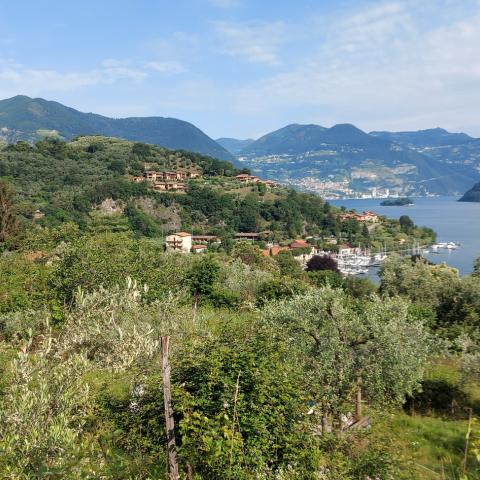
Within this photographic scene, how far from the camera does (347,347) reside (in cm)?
875

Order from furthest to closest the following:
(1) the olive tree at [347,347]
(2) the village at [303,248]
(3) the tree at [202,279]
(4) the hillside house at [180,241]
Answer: (2) the village at [303,248] < (4) the hillside house at [180,241] < (3) the tree at [202,279] < (1) the olive tree at [347,347]

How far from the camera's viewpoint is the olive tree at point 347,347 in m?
8.38

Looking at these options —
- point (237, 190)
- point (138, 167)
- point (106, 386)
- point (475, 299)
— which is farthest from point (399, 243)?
point (106, 386)

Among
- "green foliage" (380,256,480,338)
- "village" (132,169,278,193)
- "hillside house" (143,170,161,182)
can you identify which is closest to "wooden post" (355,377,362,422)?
"green foliage" (380,256,480,338)

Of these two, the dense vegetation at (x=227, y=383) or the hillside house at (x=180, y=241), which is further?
the hillside house at (x=180, y=241)

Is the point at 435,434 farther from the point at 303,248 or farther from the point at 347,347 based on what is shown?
the point at 303,248

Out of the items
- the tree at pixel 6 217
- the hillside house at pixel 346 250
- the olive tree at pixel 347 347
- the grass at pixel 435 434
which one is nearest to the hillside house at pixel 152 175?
the hillside house at pixel 346 250

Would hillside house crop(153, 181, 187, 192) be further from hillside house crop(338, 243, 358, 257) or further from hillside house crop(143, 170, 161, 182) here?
hillside house crop(338, 243, 358, 257)

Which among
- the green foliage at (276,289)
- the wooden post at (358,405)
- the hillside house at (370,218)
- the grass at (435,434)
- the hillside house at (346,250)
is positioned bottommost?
the hillside house at (346,250)

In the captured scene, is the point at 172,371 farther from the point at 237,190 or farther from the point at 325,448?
the point at 237,190

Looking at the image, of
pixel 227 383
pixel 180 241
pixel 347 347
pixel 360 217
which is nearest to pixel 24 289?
pixel 347 347

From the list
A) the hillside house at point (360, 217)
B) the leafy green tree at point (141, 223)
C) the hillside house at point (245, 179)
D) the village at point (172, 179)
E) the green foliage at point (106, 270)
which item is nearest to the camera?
the green foliage at point (106, 270)

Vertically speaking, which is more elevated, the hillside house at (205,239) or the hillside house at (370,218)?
the hillside house at (370,218)

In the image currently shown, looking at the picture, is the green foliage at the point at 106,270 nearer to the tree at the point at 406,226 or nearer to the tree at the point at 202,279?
the tree at the point at 202,279
